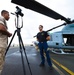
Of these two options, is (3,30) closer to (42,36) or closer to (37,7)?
(37,7)

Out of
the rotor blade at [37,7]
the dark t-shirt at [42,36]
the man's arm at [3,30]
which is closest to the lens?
the rotor blade at [37,7]

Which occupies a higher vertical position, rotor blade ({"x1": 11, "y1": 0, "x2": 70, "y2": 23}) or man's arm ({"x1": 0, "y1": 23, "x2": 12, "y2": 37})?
rotor blade ({"x1": 11, "y1": 0, "x2": 70, "y2": 23})

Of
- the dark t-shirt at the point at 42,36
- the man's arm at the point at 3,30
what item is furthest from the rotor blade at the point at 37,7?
the dark t-shirt at the point at 42,36

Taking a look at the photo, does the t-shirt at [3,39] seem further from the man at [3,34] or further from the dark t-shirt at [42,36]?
the dark t-shirt at [42,36]

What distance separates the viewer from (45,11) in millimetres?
3650

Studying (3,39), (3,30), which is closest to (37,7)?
(3,30)

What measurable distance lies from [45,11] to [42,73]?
4.34 meters

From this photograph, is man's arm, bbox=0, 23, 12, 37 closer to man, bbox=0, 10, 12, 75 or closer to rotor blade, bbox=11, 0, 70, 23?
man, bbox=0, 10, 12, 75

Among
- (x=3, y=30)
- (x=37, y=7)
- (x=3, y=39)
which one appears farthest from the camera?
(x=3, y=39)

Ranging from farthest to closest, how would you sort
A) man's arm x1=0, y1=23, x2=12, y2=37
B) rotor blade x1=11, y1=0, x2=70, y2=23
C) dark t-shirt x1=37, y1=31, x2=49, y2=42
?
dark t-shirt x1=37, y1=31, x2=49, y2=42 → man's arm x1=0, y1=23, x2=12, y2=37 → rotor blade x1=11, y1=0, x2=70, y2=23

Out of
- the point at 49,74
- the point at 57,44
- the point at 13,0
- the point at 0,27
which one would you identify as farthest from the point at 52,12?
the point at 57,44

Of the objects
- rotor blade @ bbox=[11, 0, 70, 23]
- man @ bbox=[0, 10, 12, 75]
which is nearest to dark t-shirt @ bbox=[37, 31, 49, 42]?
man @ bbox=[0, 10, 12, 75]

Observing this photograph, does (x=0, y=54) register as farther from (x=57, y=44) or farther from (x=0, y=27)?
(x=57, y=44)

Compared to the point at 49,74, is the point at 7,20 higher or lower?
higher
